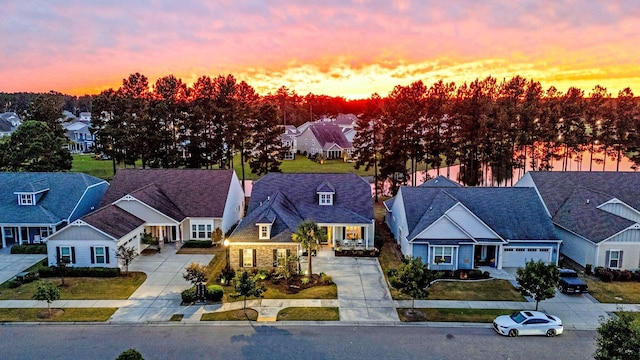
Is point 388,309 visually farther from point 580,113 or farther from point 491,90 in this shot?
point 580,113

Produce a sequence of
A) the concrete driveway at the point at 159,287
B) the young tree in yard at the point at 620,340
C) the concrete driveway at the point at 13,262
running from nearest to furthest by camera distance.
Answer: the young tree in yard at the point at 620,340
the concrete driveway at the point at 159,287
the concrete driveway at the point at 13,262

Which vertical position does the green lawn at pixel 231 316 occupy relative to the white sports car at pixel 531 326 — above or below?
below

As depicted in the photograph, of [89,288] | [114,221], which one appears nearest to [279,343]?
[89,288]

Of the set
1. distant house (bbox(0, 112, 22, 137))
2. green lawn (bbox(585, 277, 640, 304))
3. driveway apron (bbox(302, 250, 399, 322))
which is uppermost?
distant house (bbox(0, 112, 22, 137))

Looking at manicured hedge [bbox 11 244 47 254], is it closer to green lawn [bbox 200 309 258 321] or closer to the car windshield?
green lawn [bbox 200 309 258 321]

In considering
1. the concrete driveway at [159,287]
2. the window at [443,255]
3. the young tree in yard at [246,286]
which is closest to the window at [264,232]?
the concrete driveway at [159,287]

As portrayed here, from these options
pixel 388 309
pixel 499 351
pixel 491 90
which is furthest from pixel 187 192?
pixel 491 90

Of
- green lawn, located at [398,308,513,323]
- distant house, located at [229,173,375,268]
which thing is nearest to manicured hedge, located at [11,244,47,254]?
distant house, located at [229,173,375,268]

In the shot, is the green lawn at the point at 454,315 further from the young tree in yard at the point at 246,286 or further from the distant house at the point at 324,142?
the distant house at the point at 324,142
